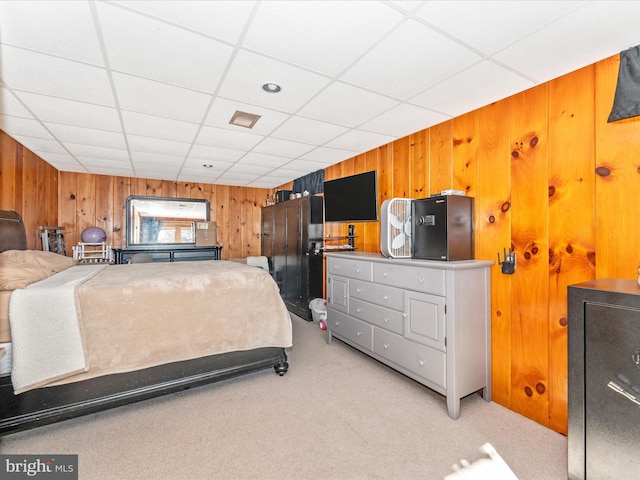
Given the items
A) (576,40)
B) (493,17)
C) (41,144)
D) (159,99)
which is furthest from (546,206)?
(41,144)

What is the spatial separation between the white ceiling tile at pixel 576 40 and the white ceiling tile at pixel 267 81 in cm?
118

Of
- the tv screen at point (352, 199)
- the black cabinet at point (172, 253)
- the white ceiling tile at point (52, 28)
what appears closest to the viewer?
the white ceiling tile at point (52, 28)

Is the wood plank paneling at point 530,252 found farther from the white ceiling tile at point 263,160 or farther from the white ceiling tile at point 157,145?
the white ceiling tile at point 157,145

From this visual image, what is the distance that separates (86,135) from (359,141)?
2.90 metres

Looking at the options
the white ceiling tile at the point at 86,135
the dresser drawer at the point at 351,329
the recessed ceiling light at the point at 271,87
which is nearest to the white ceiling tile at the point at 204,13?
the recessed ceiling light at the point at 271,87

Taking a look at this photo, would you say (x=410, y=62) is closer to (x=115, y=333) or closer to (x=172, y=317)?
(x=172, y=317)

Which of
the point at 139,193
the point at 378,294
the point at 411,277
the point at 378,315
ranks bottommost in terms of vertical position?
the point at 378,315

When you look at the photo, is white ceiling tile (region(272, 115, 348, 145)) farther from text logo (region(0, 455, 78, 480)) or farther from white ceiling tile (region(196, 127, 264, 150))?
text logo (region(0, 455, 78, 480))

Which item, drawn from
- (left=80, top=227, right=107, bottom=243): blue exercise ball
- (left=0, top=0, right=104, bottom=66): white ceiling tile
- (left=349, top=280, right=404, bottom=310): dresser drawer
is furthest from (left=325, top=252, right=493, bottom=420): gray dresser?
(left=80, top=227, right=107, bottom=243): blue exercise ball

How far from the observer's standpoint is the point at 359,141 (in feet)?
10.9

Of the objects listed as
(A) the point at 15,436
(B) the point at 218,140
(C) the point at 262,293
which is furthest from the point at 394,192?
(A) the point at 15,436

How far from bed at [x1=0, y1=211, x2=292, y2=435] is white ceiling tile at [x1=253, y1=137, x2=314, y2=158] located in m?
1.53

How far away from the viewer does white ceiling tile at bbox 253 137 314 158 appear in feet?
11.1

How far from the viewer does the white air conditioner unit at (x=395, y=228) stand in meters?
2.63
